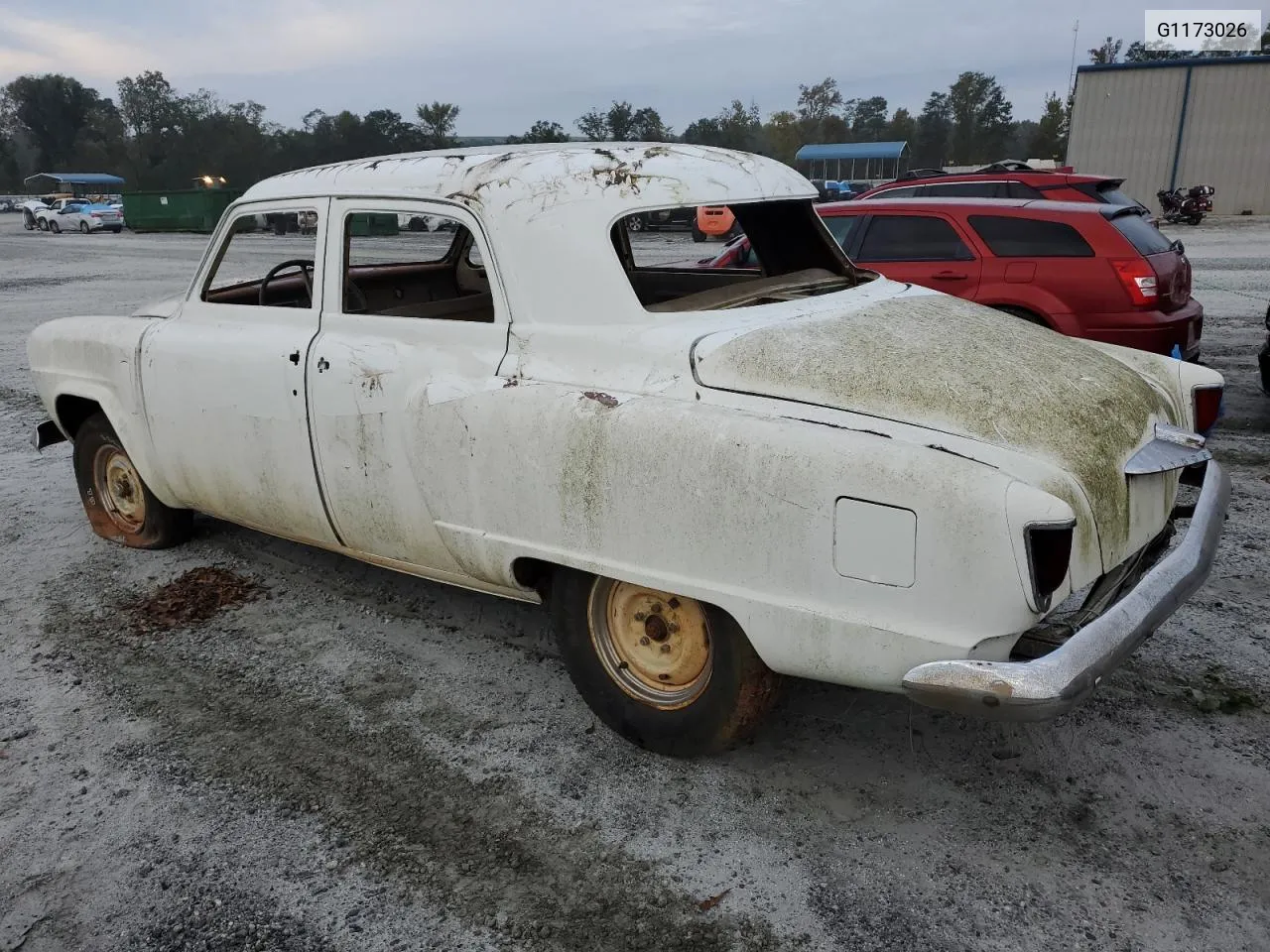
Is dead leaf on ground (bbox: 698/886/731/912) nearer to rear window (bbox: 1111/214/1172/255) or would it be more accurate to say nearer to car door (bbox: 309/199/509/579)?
car door (bbox: 309/199/509/579)

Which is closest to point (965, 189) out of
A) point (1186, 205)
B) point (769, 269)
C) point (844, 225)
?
point (844, 225)

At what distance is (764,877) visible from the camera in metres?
2.56

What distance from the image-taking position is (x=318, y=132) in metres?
62.2

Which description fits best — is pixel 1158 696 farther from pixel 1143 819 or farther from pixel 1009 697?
pixel 1009 697

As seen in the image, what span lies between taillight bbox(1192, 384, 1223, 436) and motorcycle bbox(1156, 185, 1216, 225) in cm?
2459

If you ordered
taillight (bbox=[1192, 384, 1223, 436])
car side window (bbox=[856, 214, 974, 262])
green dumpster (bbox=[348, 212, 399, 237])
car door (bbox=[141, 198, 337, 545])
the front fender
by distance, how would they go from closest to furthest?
taillight (bbox=[1192, 384, 1223, 436])
green dumpster (bbox=[348, 212, 399, 237])
car door (bbox=[141, 198, 337, 545])
the front fender
car side window (bbox=[856, 214, 974, 262])

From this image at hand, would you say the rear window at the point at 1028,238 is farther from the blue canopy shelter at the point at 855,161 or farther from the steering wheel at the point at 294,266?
the blue canopy shelter at the point at 855,161

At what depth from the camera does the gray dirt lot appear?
7.98 feet

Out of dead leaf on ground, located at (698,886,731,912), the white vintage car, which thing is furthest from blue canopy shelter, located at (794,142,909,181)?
dead leaf on ground, located at (698,886,731,912)

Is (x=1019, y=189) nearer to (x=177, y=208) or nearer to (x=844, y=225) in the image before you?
(x=844, y=225)

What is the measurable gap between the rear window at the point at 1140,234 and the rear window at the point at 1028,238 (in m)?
0.29

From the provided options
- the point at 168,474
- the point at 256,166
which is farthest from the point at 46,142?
the point at 168,474

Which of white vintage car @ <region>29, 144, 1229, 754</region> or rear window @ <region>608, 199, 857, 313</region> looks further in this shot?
rear window @ <region>608, 199, 857, 313</region>

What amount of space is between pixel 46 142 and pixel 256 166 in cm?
4690
